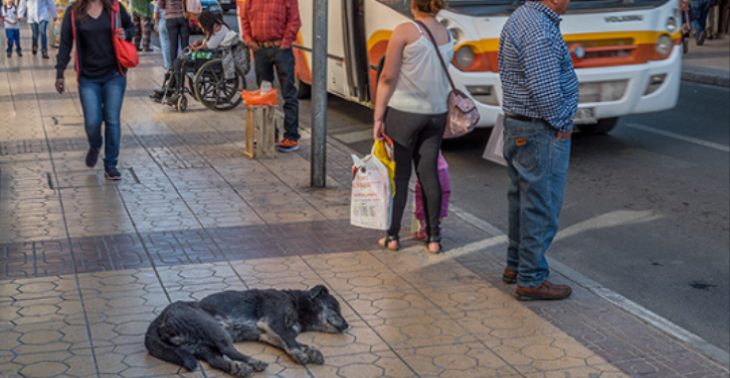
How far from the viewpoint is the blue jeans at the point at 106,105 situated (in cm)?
888

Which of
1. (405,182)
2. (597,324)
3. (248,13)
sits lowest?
(597,324)

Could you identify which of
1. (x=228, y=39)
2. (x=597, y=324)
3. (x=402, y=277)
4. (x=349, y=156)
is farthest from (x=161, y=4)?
(x=597, y=324)

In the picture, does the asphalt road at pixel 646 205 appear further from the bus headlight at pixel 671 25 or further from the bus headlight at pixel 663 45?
the bus headlight at pixel 671 25

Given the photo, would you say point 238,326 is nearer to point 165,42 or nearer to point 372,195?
point 372,195

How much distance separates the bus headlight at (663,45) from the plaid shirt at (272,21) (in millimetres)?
4006

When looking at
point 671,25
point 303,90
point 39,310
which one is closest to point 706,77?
point 671,25

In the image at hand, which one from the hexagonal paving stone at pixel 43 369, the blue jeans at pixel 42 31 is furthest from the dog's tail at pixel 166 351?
the blue jeans at pixel 42 31

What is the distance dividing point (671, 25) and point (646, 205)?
9.76ft

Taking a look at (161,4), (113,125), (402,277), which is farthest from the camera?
(161,4)

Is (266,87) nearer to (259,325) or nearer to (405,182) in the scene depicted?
(405,182)

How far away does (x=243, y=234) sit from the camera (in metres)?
7.26

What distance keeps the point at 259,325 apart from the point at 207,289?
0.98 metres

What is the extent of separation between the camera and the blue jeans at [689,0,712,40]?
2272cm

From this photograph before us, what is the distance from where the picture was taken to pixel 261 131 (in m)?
10.1
